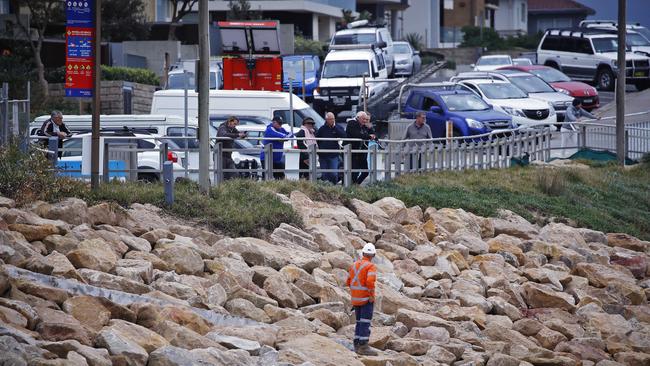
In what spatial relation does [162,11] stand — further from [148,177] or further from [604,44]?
[148,177]

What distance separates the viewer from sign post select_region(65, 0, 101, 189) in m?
16.8

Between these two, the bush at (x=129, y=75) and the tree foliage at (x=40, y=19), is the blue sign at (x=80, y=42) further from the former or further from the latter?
the bush at (x=129, y=75)

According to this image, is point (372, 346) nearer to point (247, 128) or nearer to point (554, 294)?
point (554, 294)

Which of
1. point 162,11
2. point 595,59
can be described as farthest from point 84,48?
point 162,11

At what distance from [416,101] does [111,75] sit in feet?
34.4

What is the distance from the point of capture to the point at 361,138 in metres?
21.8

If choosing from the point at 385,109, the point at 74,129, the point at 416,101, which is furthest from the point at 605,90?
the point at 74,129

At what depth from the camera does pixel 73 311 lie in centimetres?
1210

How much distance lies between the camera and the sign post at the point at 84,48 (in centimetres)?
1684

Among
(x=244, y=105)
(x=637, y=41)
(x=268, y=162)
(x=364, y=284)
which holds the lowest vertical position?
(x=364, y=284)

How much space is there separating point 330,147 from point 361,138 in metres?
0.60

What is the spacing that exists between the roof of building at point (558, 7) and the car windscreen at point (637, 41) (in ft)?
113

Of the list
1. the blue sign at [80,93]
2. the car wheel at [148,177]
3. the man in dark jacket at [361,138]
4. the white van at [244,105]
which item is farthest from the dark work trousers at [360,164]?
the blue sign at [80,93]

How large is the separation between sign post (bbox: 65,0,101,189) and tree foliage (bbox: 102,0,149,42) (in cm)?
2717
